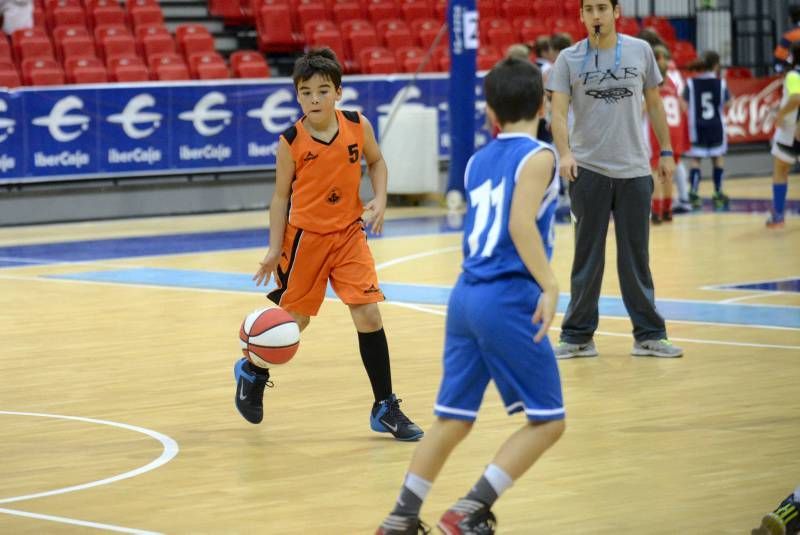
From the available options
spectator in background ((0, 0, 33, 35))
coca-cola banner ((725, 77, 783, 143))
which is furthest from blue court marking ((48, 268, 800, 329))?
coca-cola banner ((725, 77, 783, 143))

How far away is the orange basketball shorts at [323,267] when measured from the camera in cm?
769

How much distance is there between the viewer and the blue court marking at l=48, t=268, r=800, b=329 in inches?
447

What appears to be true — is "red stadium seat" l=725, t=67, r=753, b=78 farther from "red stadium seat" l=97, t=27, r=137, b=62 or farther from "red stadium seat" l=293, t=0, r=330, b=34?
"red stadium seat" l=97, t=27, r=137, b=62

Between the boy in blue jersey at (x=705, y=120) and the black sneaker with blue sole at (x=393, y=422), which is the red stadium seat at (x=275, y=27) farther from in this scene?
the black sneaker with blue sole at (x=393, y=422)

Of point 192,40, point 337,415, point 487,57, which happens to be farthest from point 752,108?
point 337,415

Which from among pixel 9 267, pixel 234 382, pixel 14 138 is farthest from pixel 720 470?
pixel 14 138

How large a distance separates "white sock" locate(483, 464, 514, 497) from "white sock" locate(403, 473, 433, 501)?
0.21 meters

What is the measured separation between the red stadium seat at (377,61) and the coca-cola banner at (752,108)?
6.41 metres

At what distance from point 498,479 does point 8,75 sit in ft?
51.5

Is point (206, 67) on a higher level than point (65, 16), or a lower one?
lower

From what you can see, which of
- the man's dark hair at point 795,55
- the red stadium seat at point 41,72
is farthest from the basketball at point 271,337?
the red stadium seat at point 41,72

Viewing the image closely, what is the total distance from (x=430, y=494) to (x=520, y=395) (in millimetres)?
1162

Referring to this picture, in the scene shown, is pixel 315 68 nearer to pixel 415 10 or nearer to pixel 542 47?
Result: pixel 542 47

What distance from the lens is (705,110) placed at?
71.5 feet
